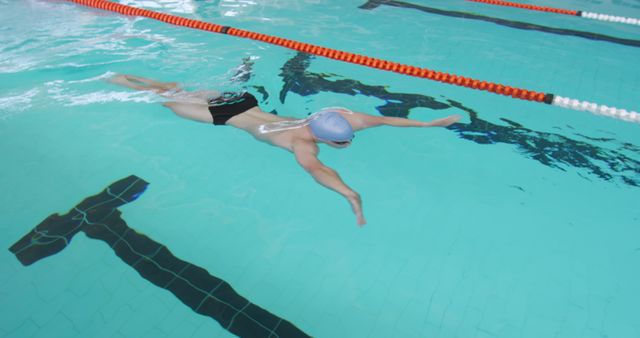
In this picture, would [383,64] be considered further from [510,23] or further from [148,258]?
[148,258]

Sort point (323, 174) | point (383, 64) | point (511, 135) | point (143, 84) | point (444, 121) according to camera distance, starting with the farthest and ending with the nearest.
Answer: point (383, 64) → point (143, 84) → point (511, 135) → point (444, 121) → point (323, 174)

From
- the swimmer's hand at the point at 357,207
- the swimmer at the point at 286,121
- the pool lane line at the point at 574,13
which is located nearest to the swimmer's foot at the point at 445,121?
the swimmer at the point at 286,121

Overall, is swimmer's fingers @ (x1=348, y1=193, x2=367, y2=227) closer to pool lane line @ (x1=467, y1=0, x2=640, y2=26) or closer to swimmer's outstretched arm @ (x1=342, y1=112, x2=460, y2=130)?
swimmer's outstretched arm @ (x1=342, y1=112, x2=460, y2=130)

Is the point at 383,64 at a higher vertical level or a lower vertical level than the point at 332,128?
lower

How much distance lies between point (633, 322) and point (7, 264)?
373 cm

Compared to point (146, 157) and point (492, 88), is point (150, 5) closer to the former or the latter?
point (146, 157)

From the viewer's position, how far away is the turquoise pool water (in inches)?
101

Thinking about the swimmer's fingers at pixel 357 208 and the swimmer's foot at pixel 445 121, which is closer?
the swimmer's fingers at pixel 357 208

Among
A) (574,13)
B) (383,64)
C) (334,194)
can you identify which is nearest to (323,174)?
(334,194)

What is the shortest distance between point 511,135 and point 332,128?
2.01 metres

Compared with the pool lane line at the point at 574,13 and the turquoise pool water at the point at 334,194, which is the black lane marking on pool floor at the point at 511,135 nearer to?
the turquoise pool water at the point at 334,194

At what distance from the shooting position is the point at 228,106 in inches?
158

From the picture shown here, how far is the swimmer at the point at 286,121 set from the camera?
3.32 m

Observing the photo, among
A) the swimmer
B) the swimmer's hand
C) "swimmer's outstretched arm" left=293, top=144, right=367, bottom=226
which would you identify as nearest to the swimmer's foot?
the swimmer
